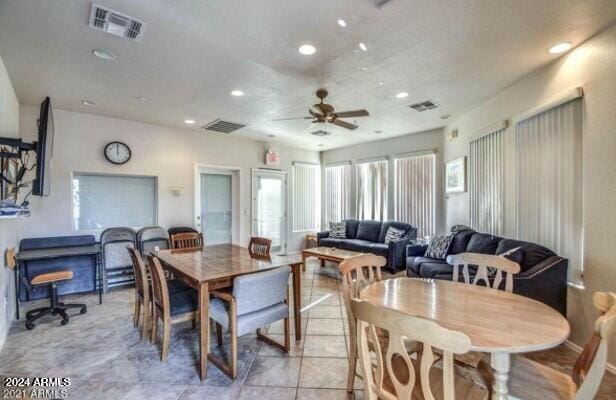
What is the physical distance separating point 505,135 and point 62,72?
5236 millimetres

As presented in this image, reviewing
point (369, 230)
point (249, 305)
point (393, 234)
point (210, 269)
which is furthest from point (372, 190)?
point (249, 305)

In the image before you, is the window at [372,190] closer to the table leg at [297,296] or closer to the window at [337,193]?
the window at [337,193]

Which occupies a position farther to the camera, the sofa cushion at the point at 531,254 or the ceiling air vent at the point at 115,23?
the sofa cushion at the point at 531,254

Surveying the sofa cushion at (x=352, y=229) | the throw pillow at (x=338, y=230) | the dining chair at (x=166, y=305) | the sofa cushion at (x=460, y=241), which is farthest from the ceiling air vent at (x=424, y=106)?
the dining chair at (x=166, y=305)

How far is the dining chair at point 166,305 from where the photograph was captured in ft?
8.00

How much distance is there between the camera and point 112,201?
492 centimetres

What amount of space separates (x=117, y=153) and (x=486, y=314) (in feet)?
17.8

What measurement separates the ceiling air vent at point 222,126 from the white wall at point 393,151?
117 inches

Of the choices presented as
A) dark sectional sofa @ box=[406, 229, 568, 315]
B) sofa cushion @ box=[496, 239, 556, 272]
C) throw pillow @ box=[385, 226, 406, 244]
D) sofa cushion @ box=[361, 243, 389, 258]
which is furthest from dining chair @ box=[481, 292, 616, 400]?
throw pillow @ box=[385, 226, 406, 244]

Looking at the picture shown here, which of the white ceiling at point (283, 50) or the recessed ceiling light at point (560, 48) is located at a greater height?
the recessed ceiling light at point (560, 48)

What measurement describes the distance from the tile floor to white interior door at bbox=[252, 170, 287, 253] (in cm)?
356

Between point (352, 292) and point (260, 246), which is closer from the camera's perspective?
point (352, 292)

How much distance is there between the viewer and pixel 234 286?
7.25 feet

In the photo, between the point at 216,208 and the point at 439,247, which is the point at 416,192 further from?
the point at 216,208
